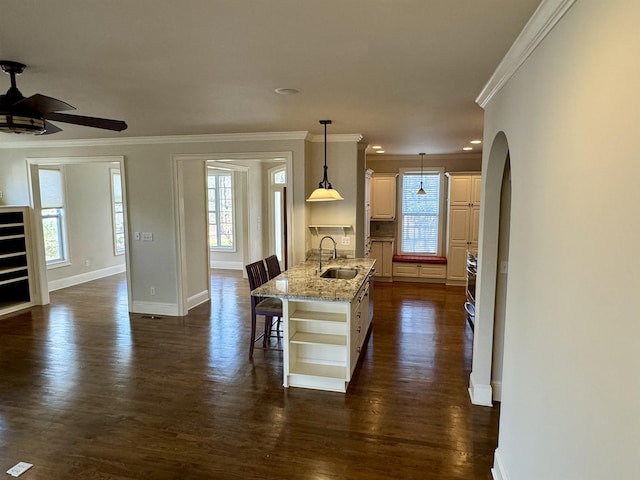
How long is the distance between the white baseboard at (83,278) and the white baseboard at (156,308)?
2.55 meters

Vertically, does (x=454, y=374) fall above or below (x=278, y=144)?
below

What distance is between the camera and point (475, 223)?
24.6 ft

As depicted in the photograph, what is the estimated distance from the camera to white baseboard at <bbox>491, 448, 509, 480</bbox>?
2.29 m

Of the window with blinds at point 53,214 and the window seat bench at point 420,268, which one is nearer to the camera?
the window with blinds at point 53,214

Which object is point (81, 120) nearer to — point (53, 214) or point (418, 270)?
point (53, 214)

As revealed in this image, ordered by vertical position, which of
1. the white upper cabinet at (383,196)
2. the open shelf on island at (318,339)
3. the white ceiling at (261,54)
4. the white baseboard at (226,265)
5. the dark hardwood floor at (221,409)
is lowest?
the dark hardwood floor at (221,409)

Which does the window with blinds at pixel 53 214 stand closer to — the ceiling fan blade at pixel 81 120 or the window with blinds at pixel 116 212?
the window with blinds at pixel 116 212

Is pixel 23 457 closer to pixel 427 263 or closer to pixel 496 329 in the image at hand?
pixel 496 329

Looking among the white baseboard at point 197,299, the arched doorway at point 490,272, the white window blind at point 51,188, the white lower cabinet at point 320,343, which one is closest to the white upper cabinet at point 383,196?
the white baseboard at point 197,299

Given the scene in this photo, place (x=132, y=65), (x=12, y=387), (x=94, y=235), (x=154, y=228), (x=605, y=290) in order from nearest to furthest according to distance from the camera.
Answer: (x=605, y=290)
(x=132, y=65)
(x=12, y=387)
(x=154, y=228)
(x=94, y=235)

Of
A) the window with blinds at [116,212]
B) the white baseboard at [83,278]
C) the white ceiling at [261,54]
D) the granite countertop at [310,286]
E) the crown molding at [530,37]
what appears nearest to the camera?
the crown molding at [530,37]

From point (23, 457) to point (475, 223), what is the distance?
7165 mm

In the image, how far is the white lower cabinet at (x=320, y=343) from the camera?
11.6 ft

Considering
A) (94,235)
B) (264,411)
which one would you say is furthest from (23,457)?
(94,235)
